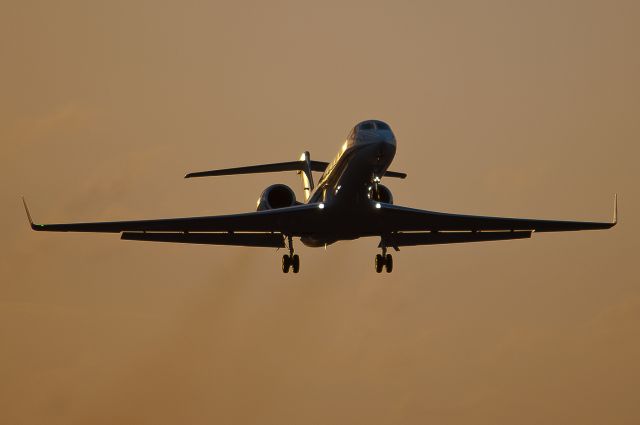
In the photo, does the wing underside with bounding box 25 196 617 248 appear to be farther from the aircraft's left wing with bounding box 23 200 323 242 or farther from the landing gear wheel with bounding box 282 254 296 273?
the landing gear wheel with bounding box 282 254 296 273

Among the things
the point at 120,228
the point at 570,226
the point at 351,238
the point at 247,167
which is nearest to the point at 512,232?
the point at 570,226

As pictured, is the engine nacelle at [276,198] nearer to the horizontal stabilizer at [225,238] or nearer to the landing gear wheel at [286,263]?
the horizontal stabilizer at [225,238]

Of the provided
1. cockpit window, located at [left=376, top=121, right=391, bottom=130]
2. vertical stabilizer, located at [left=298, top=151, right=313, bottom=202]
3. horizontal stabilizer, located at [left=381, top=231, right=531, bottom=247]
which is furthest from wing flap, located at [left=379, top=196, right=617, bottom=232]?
vertical stabilizer, located at [left=298, top=151, right=313, bottom=202]

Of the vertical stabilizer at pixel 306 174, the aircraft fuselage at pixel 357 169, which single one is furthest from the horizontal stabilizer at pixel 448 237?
the aircraft fuselage at pixel 357 169

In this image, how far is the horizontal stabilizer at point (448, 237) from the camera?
4863cm

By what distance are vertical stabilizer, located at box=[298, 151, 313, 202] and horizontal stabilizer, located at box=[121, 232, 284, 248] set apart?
140 inches

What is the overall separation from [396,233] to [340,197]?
5656mm

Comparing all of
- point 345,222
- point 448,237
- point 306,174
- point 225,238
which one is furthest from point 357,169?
point 306,174

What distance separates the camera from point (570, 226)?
48.0 m

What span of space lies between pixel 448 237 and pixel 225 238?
26.6 ft

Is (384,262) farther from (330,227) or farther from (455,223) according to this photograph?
(330,227)

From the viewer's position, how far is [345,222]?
43.8 meters

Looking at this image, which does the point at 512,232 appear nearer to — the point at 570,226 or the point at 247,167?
the point at 570,226

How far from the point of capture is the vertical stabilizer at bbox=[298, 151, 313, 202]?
5181 centimetres
